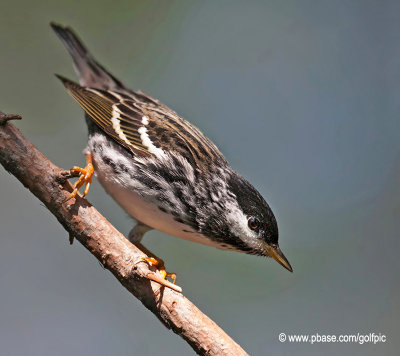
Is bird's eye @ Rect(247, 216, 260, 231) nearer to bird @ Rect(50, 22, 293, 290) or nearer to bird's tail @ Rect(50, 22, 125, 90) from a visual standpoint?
bird @ Rect(50, 22, 293, 290)

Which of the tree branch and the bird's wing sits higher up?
the bird's wing

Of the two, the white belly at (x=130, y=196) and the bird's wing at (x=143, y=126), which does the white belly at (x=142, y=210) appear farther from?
the bird's wing at (x=143, y=126)

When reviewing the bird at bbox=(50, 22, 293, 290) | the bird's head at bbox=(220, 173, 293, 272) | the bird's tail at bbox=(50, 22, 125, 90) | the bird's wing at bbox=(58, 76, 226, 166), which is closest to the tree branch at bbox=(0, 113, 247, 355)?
the bird at bbox=(50, 22, 293, 290)

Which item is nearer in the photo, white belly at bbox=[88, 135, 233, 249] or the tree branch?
the tree branch

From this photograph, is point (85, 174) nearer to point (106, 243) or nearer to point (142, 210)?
point (142, 210)

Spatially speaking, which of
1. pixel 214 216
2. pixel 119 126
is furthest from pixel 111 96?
pixel 214 216

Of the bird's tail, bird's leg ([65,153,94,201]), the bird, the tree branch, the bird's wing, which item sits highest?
the bird's tail

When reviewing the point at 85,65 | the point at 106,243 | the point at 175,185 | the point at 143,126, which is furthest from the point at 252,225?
the point at 85,65
